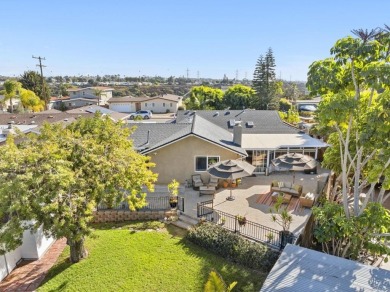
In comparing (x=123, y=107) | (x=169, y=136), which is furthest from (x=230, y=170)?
(x=123, y=107)

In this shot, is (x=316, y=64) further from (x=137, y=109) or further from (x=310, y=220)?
(x=137, y=109)

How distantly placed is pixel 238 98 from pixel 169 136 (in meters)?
47.6

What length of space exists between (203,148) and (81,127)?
1037 cm

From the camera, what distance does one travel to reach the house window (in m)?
23.6

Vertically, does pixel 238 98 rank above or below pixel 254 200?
above

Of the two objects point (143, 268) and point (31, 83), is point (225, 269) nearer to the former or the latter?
point (143, 268)

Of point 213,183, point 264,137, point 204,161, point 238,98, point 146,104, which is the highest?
point 238,98

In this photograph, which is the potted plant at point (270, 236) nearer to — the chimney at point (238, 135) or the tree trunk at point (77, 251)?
the tree trunk at point (77, 251)

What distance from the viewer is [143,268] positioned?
46.0ft

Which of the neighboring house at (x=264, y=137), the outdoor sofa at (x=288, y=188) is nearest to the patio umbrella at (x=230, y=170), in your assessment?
the outdoor sofa at (x=288, y=188)

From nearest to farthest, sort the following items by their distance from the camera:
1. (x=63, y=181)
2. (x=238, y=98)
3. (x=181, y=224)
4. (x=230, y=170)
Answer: (x=63, y=181)
(x=181, y=224)
(x=230, y=170)
(x=238, y=98)

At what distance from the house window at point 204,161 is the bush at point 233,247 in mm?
7661

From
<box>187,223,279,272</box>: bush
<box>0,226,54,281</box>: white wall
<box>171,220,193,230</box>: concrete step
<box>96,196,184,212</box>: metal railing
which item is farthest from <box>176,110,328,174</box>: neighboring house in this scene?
<box>0,226,54,281</box>: white wall

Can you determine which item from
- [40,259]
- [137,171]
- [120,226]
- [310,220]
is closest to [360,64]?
[310,220]
